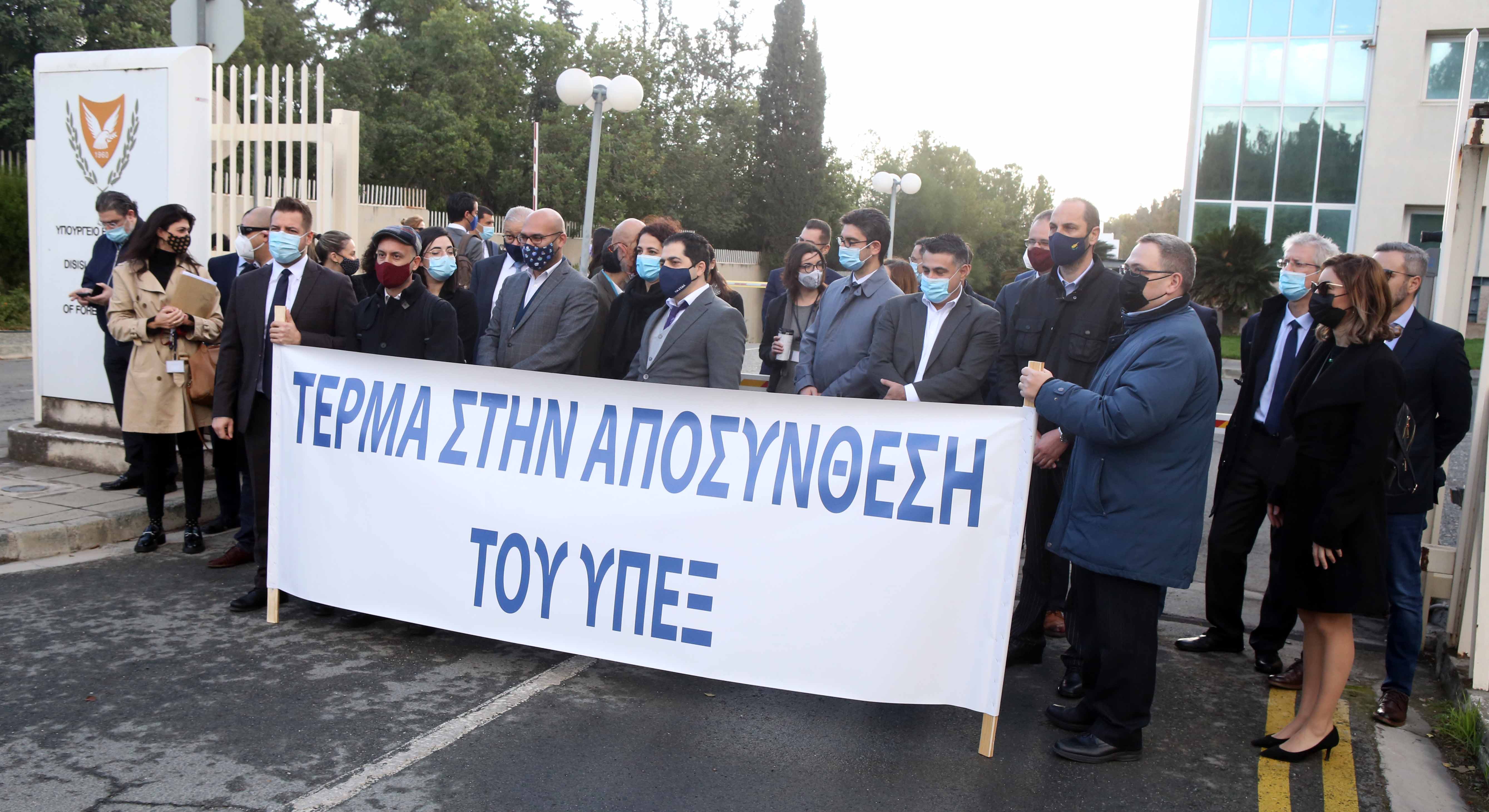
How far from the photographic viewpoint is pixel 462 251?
9953mm

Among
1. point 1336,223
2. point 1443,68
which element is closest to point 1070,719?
point 1336,223

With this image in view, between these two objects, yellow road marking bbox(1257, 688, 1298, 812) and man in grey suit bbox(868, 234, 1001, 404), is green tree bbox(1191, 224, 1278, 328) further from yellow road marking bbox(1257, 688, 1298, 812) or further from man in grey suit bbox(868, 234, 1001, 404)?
yellow road marking bbox(1257, 688, 1298, 812)

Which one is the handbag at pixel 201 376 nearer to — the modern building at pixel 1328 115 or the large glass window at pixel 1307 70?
the modern building at pixel 1328 115

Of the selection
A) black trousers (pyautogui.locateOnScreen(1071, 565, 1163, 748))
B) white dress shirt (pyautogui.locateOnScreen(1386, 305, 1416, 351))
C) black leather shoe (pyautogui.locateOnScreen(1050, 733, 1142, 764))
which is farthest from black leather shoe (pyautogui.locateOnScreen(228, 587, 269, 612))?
white dress shirt (pyautogui.locateOnScreen(1386, 305, 1416, 351))

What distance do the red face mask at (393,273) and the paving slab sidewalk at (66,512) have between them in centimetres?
238

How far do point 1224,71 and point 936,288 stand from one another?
91.5 ft

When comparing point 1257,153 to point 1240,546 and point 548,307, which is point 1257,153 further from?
point 548,307

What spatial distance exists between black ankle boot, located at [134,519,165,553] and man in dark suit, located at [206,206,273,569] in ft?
1.34

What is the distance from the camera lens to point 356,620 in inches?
210

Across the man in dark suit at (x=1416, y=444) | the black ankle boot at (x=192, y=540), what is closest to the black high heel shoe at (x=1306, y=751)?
the man in dark suit at (x=1416, y=444)

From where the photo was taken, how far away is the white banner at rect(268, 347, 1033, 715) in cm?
403

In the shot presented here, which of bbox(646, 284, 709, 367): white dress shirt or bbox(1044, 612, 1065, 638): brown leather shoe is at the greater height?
bbox(646, 284, 709, 367): white dress shirt

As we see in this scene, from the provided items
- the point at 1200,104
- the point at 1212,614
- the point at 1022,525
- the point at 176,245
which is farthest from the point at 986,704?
the point at 1200,104

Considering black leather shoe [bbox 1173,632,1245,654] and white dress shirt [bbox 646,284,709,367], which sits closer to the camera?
A: black leather shoe [bbox 1173,632,1245,654]
